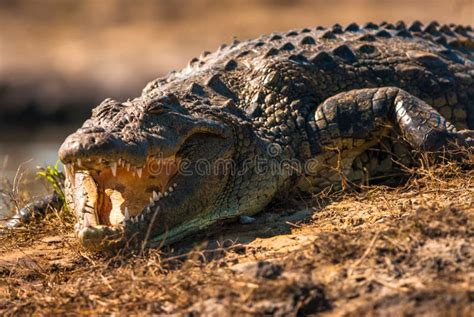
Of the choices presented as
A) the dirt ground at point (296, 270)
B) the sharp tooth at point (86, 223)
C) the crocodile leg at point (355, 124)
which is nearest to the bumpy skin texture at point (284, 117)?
the crocodile leg at point (355, 124)

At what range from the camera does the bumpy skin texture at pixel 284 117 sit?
16.0 ft

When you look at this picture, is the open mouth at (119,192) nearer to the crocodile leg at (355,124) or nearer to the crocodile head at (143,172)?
the crocodile head at (143,172)

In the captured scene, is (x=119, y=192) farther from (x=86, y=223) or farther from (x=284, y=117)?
(x=284, y=117)

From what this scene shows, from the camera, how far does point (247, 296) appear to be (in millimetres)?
3453

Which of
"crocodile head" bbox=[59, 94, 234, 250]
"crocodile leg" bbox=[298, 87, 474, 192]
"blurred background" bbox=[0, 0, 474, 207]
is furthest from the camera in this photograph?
"blurred background" bbox=[0, 0, 474, 207]

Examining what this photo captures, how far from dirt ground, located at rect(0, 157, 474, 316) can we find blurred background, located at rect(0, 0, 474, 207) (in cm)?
1191

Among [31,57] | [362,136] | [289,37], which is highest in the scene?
[31,57]

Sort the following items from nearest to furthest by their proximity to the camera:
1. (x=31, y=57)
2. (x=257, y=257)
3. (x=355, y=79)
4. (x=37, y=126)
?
(x=257, y=257) → (x=355, y=79) → (x=37, y=126) → (x=31, y=57)

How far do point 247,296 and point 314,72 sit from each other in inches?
120

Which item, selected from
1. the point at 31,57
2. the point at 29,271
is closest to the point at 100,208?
the point at 29,271

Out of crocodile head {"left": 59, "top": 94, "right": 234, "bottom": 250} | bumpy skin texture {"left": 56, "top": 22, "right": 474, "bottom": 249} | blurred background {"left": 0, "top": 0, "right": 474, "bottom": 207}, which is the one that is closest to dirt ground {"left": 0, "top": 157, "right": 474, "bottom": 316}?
crocodile head {"left": 59, "top": 94, "right": 234, "bottom": 250}

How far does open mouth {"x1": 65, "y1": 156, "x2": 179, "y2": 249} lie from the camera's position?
184 inches

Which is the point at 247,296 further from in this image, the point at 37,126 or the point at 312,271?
the point at 37,126

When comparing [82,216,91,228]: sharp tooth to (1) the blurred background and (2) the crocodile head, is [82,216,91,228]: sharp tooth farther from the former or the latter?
(1) the blurred background
